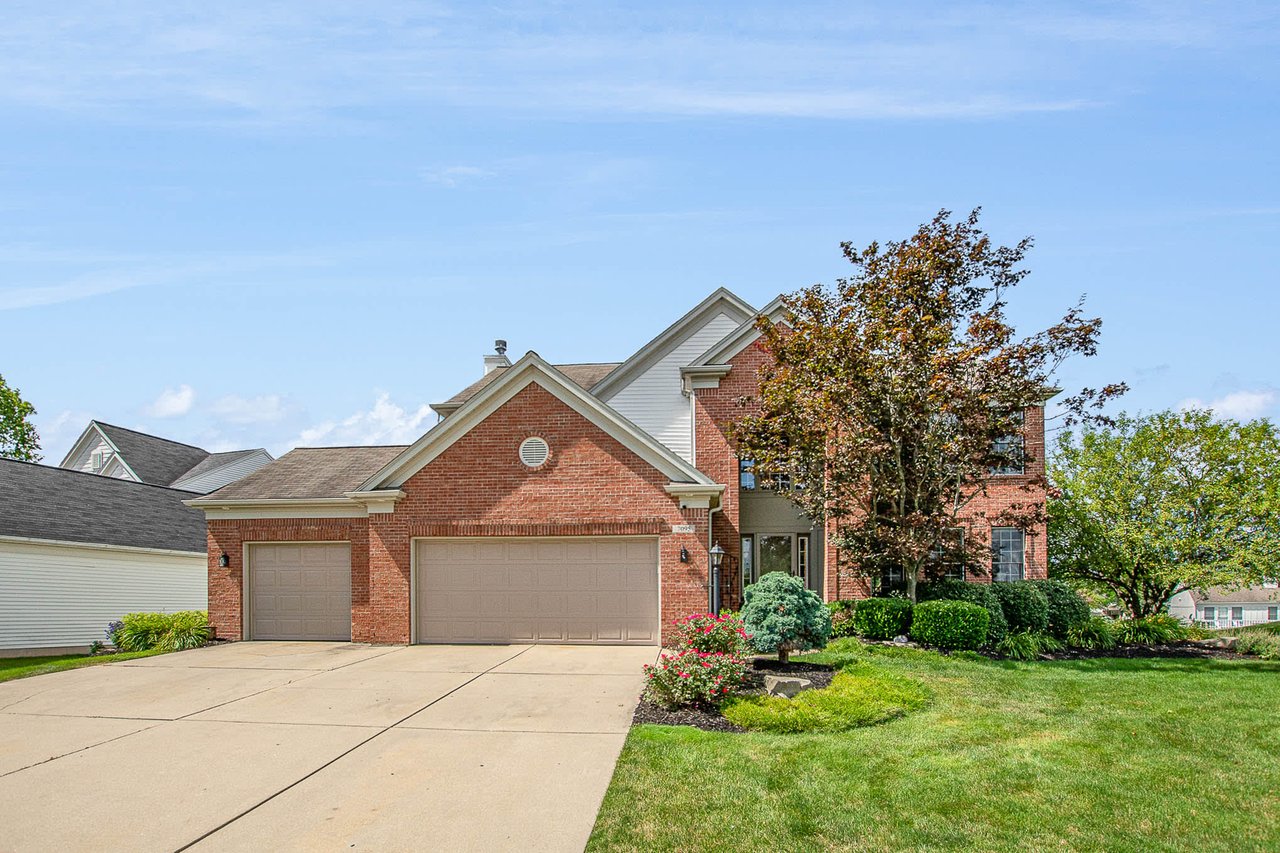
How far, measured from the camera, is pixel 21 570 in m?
22.2

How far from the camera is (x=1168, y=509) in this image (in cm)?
2083

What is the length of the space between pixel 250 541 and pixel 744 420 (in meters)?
10.7

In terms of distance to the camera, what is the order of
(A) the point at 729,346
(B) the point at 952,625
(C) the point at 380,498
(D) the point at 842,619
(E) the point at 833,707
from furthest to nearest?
(A) the point at 729,346
(D) the point at 842,619
(C) the point at 380,498
(B) the point at 952,625
(E) the point at 833,707

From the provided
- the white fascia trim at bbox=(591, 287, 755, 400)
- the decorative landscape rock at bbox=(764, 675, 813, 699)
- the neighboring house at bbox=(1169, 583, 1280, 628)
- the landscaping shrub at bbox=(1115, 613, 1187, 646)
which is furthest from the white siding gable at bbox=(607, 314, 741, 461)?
the neighboring house at bbox=(1169, 583, 1280, 628)

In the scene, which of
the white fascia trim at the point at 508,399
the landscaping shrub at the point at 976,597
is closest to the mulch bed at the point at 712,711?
the white fascia trim at the point at 508,399

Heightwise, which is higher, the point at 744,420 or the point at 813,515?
the point at 744,420

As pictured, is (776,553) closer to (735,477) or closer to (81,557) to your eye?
(735,477)

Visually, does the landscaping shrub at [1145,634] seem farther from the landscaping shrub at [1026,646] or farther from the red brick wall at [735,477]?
the landscaping shrub at [1026,646]

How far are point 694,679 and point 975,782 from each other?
377cm

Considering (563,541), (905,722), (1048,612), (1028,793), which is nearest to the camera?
(1028,793)

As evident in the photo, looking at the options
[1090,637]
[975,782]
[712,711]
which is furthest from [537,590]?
[1090,637]

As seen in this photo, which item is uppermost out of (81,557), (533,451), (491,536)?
(533,451)

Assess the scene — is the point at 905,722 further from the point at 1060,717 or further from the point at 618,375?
the point at 618,375

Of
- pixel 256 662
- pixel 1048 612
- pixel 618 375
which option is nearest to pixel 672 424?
pixel 618 375
